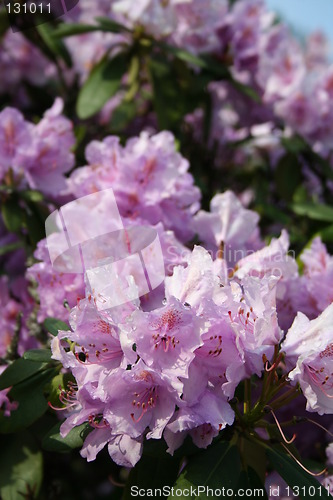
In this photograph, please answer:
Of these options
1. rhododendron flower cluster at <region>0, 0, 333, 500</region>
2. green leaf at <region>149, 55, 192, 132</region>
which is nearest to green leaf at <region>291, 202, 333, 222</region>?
rhododendron flower cluster at <region>0, 0, 333, 500</region>

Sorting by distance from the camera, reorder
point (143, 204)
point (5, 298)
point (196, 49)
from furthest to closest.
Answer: point (196, 49) < point (5, 298) < point (143, 204)

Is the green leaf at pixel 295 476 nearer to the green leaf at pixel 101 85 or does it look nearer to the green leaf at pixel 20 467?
the green leaf at pixel 20 467

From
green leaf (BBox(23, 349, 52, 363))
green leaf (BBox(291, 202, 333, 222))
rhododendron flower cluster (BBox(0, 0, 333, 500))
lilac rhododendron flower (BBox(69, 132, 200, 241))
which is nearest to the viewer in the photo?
rhododendron flower cluster (BBox(0, 0, 333, 500))

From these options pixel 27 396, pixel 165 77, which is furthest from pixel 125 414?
pixel 165 77

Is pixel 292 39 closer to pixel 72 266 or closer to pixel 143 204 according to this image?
pixel 143 204

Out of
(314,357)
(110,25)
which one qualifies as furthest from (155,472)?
(110,25)

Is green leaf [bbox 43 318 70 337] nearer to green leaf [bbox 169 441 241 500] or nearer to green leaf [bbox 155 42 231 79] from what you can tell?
green leaf [bbox 169 441 241 500]
